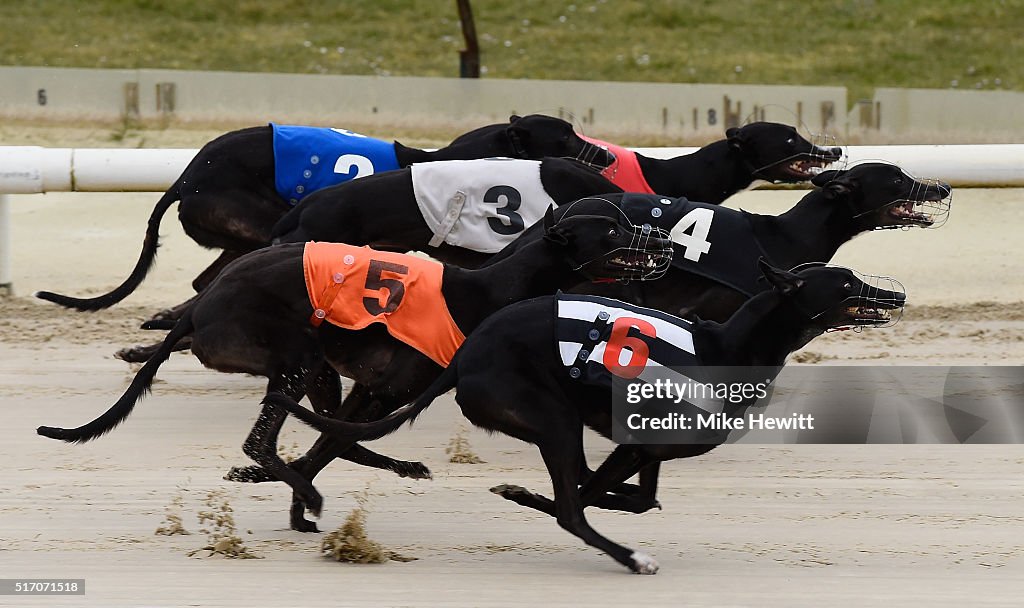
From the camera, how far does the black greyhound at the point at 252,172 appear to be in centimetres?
664

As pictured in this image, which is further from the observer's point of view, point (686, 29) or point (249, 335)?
point (686, 29)

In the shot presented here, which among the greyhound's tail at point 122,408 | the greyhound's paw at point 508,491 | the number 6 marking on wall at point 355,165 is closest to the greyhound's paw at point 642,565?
the greyhound's paw at point 508,491

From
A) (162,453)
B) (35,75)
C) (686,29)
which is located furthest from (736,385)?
(686,29)

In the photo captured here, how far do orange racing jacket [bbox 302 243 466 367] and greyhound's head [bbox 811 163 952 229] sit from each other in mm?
1851

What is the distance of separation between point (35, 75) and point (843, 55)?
8714mm

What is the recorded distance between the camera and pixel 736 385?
167 inches

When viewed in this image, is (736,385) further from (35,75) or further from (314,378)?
(35,75)

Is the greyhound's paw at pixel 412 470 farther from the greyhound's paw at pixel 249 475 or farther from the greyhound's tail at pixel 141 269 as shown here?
the greyhound's tail at pixel 141 269

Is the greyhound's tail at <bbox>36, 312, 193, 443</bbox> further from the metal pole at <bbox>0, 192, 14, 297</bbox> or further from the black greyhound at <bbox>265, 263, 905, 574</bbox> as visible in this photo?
the metal pole at <bbox>0, 192, 14, 297</bbox>

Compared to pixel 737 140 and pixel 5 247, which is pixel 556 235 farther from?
pixel 5 247

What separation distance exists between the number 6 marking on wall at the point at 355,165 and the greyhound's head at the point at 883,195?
204 cm

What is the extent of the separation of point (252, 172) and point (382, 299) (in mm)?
2248

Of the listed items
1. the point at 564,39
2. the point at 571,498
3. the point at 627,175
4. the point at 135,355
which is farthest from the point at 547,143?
the point at 564,39

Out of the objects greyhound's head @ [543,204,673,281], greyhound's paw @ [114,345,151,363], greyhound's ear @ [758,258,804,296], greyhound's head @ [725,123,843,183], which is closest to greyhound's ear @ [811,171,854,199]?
greyhound's head @ [725,123,843,183]
